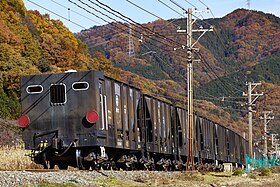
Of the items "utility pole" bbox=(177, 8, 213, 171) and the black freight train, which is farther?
"utility pole" bbox=(177, 8, 213, 171)

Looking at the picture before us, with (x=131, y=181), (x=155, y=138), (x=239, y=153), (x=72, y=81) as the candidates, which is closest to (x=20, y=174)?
(x=131, y=181)

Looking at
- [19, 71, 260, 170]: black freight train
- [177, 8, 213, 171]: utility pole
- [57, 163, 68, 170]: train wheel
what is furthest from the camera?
[177, 8, 213, 171]: utility pole

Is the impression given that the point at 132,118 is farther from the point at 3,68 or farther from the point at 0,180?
the point at 3,68

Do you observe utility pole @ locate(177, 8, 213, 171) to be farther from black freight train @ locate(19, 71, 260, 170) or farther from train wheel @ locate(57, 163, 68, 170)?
train wheel @ locate(57, 163, 68, 170)

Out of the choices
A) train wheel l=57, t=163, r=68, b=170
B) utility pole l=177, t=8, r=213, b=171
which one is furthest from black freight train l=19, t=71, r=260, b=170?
utility pole l=177, t=8, r=213, b=171

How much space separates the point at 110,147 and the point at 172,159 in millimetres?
11031

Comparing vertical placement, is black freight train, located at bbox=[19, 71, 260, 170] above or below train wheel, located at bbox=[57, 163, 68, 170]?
above

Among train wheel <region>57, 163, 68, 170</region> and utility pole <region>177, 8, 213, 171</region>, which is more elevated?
utility pole <region>177, 8, 213, 171</region>

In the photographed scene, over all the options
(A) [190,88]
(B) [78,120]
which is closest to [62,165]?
(B) [78,120]

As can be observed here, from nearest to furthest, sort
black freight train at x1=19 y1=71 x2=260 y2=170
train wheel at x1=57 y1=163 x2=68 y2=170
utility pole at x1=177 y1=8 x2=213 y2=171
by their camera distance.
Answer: black freight train at x1=19 y1=71 x2=260 y2=170, train wheel at x1=57 y1=163 x2=68 y2=170, utility pole at x1=177 y1=8 x2=213 y2=171

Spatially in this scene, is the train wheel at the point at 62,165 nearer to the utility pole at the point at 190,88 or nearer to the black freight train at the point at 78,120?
the black freight train at the point at 78,120

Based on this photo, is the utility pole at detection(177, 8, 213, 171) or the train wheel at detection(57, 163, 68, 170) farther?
the utility pole at detection(177, 8, 213, 171)

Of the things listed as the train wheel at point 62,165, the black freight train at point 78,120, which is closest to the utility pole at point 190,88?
the black freight train at point 78,120

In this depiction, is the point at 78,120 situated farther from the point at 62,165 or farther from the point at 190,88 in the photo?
the point at 190,88
